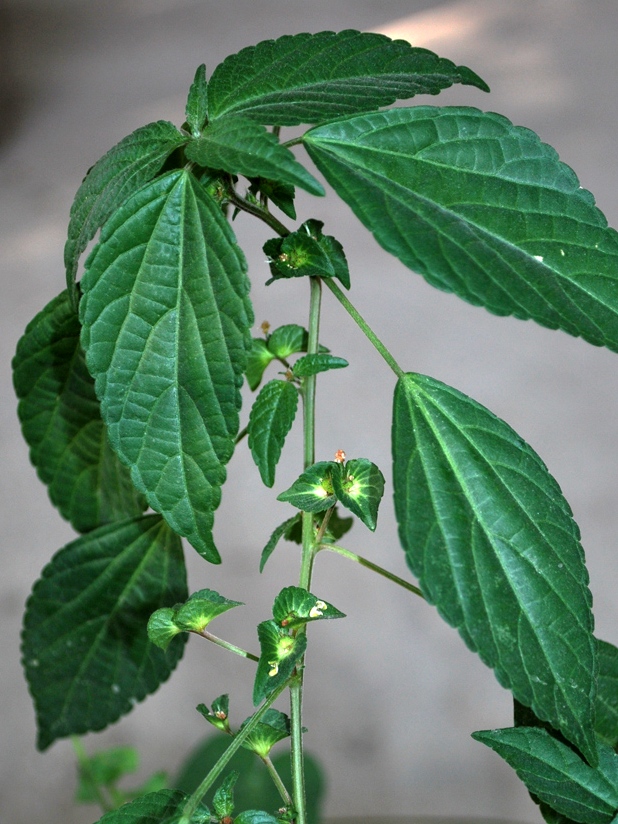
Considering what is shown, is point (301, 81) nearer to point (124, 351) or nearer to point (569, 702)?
point (124, 351)

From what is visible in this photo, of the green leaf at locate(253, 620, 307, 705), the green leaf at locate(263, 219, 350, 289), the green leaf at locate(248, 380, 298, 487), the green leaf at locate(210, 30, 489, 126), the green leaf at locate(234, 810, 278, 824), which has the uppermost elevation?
the green leaf at locate(210, 30, 489, 126)

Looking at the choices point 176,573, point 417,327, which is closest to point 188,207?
point 176,573

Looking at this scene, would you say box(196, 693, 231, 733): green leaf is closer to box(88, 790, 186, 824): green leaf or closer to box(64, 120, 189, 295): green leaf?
box(88, 790, 186, 824): green leaf

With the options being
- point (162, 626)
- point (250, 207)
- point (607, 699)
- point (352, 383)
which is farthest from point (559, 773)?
point (352, 383)

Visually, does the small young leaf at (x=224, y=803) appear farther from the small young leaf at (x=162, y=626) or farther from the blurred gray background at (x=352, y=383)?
the blurred gray background at (x=352, y=383)

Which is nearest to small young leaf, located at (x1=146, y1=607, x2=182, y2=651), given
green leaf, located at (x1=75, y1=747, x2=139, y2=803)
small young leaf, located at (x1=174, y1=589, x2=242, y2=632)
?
small young leaf, located at (x1=174, y1=589, x2=242, y2=632)

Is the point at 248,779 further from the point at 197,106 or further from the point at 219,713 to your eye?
the point at 197,106

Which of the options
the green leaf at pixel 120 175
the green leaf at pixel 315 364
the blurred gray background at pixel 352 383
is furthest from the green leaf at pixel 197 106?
the blurred gray background at pixel 352 383
